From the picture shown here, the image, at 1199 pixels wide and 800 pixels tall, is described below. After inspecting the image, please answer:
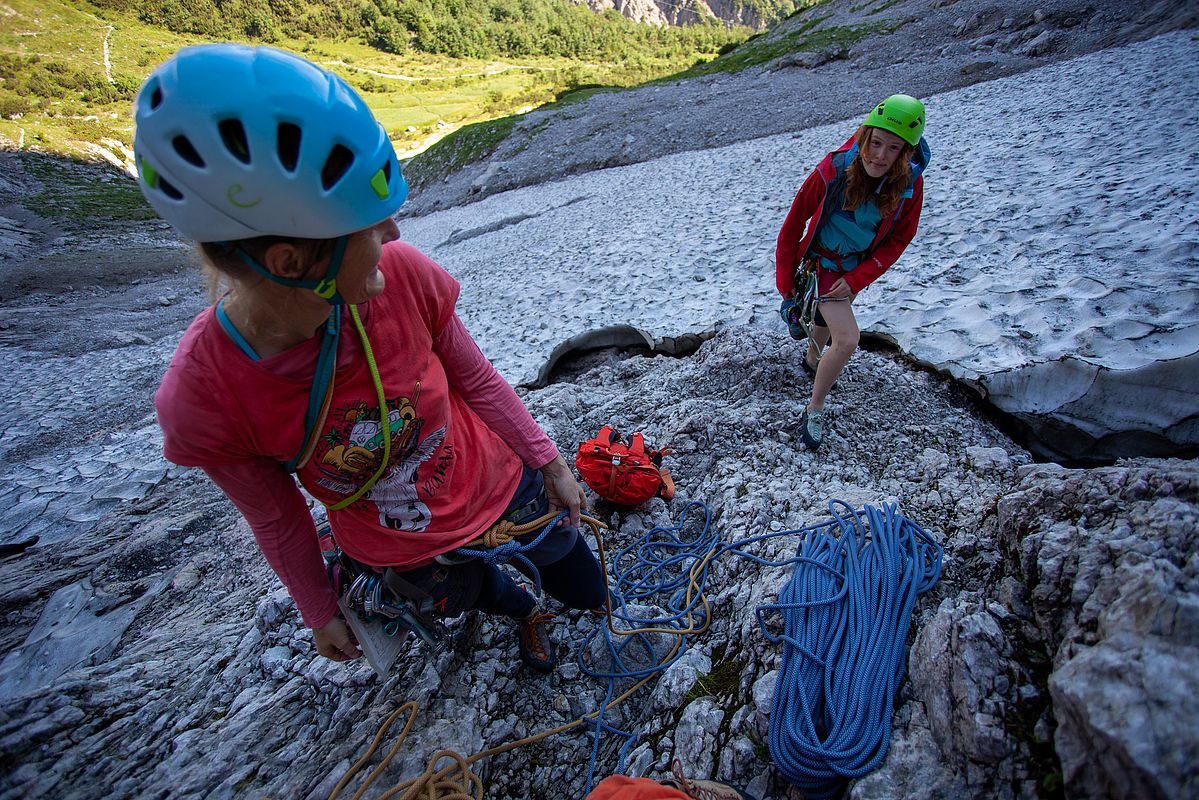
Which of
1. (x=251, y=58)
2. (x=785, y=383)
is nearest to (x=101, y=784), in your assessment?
(x=251, y=58)

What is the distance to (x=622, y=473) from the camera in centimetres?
327

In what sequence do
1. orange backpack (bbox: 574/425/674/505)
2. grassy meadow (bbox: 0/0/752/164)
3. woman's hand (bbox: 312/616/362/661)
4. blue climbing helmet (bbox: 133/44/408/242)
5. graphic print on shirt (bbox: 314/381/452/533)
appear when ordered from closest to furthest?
1. blue climbing helmet (bbox: 133/44/408/242)
2. graphic print on shirt (bbox: 314/381/452/533)
3. woman's hand (bbox: 312/616/362/661)
4. orange backpack (bbox: 574/425/674/505)
5. grassy meadow (bbox: 0/0/752/164)

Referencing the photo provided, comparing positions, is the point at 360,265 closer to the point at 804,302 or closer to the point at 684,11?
the point at 804,302

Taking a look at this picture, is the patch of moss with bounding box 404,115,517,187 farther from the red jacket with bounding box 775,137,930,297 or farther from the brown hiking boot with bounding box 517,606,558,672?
the brown hiking boot with bounding box 517,606,558,672

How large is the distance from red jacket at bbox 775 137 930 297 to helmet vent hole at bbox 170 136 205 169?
121 inches

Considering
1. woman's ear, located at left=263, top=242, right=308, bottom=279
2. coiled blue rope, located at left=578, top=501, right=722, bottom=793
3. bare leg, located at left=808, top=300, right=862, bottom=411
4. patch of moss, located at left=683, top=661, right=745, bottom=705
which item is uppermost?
woman's ear, located at left=263, top=242, right=308, bottom=279

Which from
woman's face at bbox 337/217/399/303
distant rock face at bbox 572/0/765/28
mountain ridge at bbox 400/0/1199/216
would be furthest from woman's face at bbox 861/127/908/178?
distant rock face at bbox 572/0/765/28

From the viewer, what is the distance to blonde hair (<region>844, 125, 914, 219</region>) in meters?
3.14

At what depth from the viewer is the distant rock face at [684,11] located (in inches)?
5650

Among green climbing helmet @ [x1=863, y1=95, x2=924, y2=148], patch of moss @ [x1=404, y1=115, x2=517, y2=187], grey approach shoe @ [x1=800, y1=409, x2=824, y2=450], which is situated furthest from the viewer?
patch of moss @ [x1=404, y1=115, x2=517, y2=187]

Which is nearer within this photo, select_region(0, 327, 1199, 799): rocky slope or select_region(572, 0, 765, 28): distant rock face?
select_region(0, 327, 1199, 799): rocky slope

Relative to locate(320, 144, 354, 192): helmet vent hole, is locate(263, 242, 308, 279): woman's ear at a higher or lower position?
lower

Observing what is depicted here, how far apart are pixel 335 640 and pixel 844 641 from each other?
6.16ft

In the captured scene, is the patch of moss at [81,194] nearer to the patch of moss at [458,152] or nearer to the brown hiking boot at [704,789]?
the patch of moss at [458,152]
